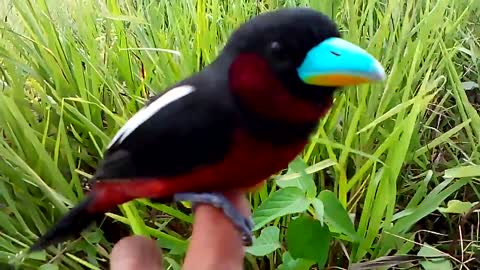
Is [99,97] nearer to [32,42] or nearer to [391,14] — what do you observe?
[32,42]

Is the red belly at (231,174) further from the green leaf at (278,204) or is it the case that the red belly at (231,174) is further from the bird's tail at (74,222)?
the green leaf at (278,204)

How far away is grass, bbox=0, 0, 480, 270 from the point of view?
1061 millimetres

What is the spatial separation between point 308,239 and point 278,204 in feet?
0.21

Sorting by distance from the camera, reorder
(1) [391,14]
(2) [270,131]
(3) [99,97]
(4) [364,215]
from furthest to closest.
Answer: (1) [391,14] < (3) [99,97] < (4) [364,215] < (2) [270,131]

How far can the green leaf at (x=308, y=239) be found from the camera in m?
0.98

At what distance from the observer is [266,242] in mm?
997

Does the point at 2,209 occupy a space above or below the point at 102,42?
below

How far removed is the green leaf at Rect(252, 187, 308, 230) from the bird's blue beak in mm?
360

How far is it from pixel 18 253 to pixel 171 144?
0.51 m

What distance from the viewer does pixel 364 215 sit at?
107 centimetres

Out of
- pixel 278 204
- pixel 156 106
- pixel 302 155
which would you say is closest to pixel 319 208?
pixel 278 204

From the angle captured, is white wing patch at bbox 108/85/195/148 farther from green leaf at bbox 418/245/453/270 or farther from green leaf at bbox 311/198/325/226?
green leaf at bbox 418/245/453/270

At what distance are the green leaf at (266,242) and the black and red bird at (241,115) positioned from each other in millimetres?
260

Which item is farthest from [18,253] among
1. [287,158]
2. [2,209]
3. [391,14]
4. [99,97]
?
[391,14]
